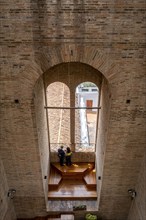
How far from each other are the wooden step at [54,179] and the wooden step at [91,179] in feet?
3.50

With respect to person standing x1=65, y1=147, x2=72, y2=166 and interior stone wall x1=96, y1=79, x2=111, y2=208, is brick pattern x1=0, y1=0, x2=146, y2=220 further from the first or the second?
person standing x1=65, y1=147, x2=72, y2=166

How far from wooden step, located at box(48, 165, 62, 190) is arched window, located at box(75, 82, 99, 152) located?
130 cm

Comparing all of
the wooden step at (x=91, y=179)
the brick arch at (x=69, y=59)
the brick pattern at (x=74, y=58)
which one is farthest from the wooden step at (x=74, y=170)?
the brick arch at (x=69, y=59)

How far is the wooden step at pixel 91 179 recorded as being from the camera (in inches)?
379

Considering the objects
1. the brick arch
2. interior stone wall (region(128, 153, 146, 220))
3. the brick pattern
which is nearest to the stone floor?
interior stone wall (region(128, 153, 146, 220))

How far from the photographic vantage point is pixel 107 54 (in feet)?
18.4

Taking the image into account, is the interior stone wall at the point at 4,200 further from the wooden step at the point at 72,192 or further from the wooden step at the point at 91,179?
the wooden step at the point at 91,179

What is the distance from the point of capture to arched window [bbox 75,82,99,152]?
414 inches

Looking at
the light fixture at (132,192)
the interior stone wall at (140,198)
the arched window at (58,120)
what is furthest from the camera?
the arched window at (58,120)

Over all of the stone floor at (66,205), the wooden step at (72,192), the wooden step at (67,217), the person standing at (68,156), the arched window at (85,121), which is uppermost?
the arched window at (85,121)

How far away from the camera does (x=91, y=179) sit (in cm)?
984

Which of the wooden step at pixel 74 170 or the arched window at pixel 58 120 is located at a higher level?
the arched window at pixel 58 120

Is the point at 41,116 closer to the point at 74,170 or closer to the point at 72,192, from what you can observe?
the point at 74,170

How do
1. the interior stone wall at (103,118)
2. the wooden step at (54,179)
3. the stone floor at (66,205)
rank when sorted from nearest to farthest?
the interior stone wall at (103,118) < the stone floor at (66,205) < the wooden step at (54,179)
